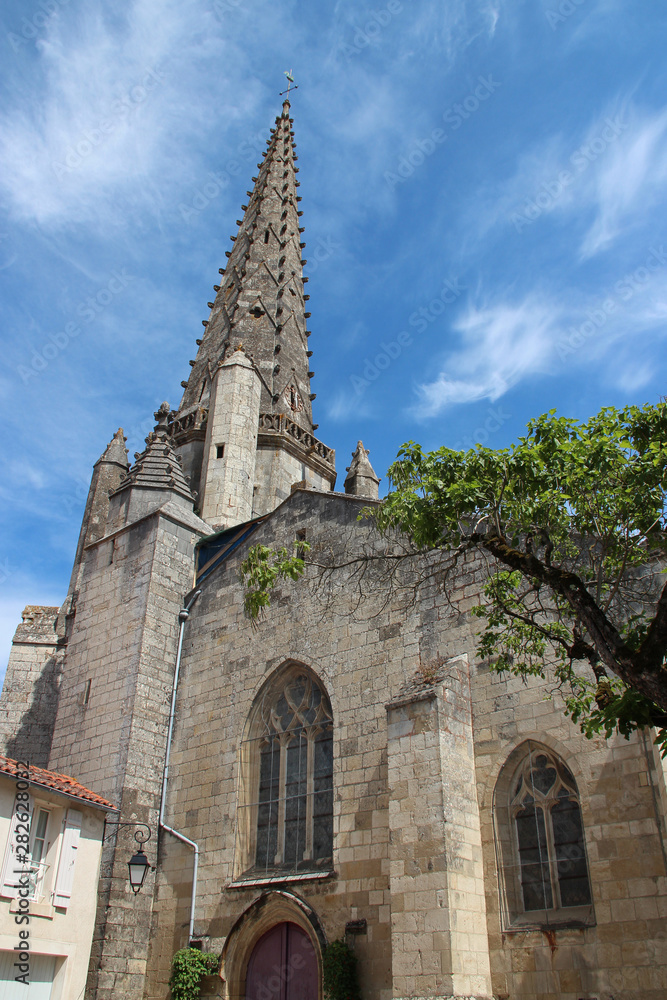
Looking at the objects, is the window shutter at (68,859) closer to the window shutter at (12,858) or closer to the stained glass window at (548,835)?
the window shutter at (12,858)

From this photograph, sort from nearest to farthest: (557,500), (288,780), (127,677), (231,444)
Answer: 1. (557,500)
2. (288,780)
3. (127,677)
4. (231,444)

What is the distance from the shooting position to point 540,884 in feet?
27.2

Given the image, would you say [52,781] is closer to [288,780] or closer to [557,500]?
[288,780]

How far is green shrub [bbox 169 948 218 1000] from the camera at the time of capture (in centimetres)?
987

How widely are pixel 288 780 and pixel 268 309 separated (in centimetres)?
1641

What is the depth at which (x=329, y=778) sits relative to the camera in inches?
415

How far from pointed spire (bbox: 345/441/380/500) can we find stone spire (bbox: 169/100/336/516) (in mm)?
1394

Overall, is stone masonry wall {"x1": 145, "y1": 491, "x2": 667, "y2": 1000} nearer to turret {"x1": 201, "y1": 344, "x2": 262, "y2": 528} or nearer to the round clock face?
turret {"x1": 201, "y1": 344, "x2": 262, "y2": 528}

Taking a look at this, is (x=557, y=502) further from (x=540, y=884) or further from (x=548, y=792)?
(x=540, y=884)

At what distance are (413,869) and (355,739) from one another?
2236 mm

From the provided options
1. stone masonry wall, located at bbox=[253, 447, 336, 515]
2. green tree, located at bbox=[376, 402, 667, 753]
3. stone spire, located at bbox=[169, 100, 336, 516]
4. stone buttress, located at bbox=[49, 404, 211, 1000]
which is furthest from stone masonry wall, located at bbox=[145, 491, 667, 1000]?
stone spire, located at bbox=[169, 100, 336, 516]

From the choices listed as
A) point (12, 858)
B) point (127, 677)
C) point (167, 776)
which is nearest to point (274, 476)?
point (127, 677)

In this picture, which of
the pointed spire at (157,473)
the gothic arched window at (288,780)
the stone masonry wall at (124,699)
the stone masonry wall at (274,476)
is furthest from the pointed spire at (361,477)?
the gothic arched window at (288,780)

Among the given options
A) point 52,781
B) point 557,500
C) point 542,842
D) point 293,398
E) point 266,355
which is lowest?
point 542,842
